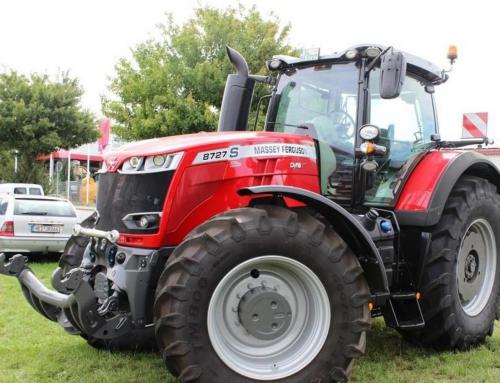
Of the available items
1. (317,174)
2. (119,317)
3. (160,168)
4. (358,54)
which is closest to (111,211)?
(160,168)

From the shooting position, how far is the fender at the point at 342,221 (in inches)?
149

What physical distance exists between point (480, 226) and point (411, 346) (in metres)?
1.29

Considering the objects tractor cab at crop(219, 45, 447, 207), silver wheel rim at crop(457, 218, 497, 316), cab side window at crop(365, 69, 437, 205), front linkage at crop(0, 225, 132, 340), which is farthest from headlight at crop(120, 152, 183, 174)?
silver wheel rim at crop(457, 218, 497, 316)

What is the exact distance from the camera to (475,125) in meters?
6.91

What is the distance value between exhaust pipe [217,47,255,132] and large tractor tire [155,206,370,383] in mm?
1705

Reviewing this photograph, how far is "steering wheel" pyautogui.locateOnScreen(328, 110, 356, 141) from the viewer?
15.8 feet

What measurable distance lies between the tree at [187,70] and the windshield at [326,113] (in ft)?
34.0

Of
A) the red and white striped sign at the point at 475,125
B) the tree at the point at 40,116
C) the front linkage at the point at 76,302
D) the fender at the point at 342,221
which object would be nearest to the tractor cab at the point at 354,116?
the fender at the point at 342,221

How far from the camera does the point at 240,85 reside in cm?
526

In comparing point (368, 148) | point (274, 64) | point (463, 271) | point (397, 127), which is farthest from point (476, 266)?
point (274, 64)

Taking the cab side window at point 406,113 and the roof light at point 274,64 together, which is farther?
the roof light at point 274,64

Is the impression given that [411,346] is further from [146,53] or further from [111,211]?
[146,53]

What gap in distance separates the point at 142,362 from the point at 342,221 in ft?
6.67

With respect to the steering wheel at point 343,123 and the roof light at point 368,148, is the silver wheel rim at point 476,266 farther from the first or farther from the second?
the steering wheel at point 343,123
